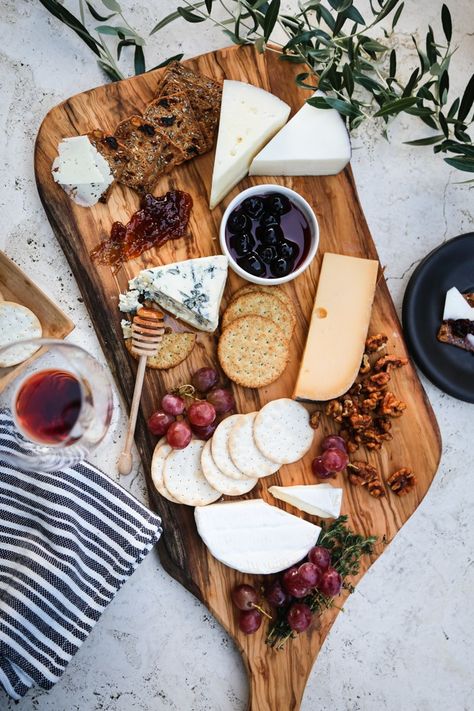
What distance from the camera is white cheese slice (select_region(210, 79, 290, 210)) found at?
1812 millimetres

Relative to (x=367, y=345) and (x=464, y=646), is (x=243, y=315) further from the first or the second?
(x=464, y=646)

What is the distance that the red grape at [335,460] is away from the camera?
1.80 metres

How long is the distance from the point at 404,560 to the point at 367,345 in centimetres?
74

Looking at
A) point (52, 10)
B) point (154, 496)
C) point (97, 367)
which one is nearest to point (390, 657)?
point (154, 496)

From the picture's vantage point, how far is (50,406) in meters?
1.52

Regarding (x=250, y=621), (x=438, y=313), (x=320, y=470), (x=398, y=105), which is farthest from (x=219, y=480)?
(x=398, y=105)

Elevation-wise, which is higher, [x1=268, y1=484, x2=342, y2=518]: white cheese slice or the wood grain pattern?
the wood grain pattern

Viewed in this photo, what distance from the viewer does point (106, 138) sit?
1.83 m

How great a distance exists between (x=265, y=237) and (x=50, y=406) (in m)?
0.76

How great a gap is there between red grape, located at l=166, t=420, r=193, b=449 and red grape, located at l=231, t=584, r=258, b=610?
17.3 inches

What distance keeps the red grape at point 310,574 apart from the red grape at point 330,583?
0.06 ft

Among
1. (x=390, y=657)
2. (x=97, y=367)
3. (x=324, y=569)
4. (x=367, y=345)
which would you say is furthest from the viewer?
(x=390, y=657)

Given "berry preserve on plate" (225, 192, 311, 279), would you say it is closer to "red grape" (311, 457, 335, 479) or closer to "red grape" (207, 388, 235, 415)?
"red grape" (207, 388, 235, 415)

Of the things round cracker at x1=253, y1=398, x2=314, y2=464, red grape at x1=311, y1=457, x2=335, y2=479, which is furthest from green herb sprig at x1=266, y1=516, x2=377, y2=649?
round cracker at x1=253, y1=398, x2=314, y2=464
